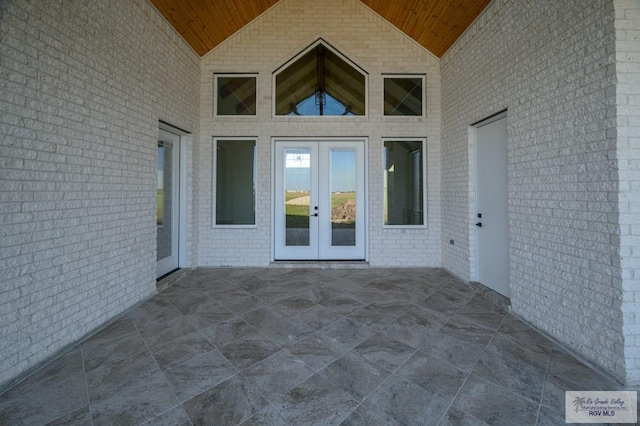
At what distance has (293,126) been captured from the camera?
5.24m

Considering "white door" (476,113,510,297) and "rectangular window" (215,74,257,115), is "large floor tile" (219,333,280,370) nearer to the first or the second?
"white door" (476,113,510,297)

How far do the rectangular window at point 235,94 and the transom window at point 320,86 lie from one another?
1.54ft

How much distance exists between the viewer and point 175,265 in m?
4.86

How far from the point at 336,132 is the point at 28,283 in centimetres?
445

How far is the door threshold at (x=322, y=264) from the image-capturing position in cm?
511

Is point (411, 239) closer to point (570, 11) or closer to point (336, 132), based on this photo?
point (336, 132)

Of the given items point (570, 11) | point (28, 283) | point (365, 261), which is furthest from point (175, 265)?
point (570, 11)

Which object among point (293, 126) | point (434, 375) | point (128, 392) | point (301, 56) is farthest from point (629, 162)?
point (301, 56)

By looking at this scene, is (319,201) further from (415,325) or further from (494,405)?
(494,405)

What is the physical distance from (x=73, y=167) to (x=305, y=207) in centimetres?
342

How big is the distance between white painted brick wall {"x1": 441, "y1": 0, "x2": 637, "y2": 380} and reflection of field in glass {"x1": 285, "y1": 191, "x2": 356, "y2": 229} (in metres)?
2.54

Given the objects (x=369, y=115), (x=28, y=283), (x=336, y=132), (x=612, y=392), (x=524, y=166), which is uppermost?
(x=369, y=115)

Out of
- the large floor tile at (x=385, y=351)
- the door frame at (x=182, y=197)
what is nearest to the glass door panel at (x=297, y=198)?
the door frame at (x=182, y=197)

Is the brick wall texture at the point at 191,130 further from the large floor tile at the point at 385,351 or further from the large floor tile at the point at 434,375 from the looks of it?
the large floor tile at the point at 385,351
